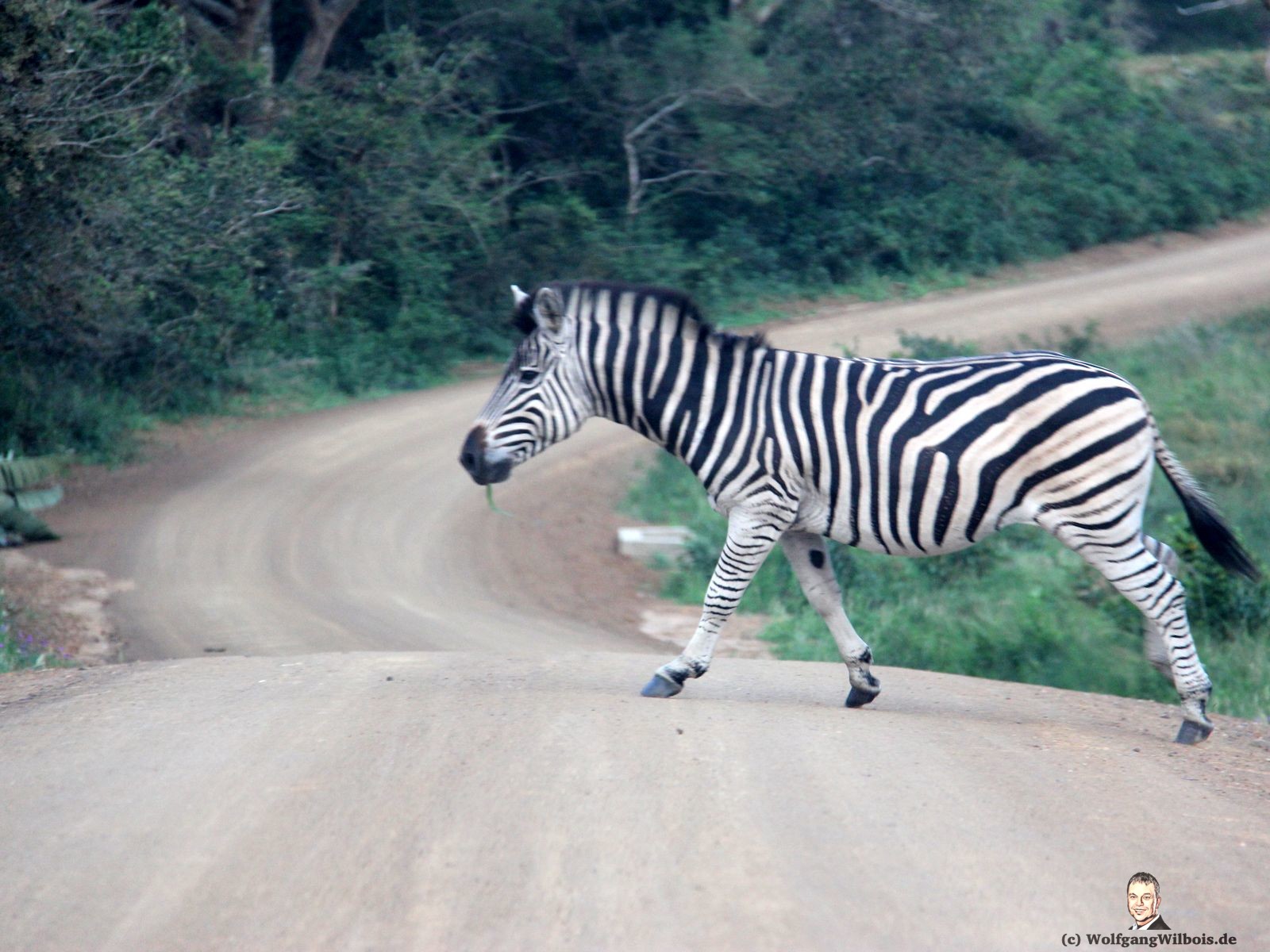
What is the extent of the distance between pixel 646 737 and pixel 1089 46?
30.5 metres

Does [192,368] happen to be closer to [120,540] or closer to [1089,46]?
[120,540]

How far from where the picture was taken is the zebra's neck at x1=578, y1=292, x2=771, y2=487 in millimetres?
6305

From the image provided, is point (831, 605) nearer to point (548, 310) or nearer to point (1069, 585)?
point (548, 310)

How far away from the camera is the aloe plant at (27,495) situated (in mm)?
13109

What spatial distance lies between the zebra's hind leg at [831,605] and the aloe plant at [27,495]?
9.60 metres

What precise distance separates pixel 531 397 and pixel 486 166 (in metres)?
16.6

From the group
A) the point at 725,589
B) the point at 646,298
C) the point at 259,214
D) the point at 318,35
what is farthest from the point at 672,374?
the point at 318,35

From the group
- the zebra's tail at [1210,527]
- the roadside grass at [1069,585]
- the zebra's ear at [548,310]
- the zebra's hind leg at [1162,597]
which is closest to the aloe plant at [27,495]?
the roadside grass at [1069,585]

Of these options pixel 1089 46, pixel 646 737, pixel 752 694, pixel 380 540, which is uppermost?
pixel 1089 46

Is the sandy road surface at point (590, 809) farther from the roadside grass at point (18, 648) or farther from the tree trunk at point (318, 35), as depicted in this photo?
the tree trunk at point (318, 35)

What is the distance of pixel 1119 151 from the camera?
28062 mm

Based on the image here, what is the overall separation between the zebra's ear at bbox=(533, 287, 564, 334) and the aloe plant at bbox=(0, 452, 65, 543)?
8871 millimetres

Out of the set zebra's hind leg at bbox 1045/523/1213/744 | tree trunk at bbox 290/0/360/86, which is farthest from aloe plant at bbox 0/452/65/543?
zebra's hind leg at bbox 1045/523/1213/744

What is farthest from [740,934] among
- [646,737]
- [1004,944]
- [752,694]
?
[752,694]
